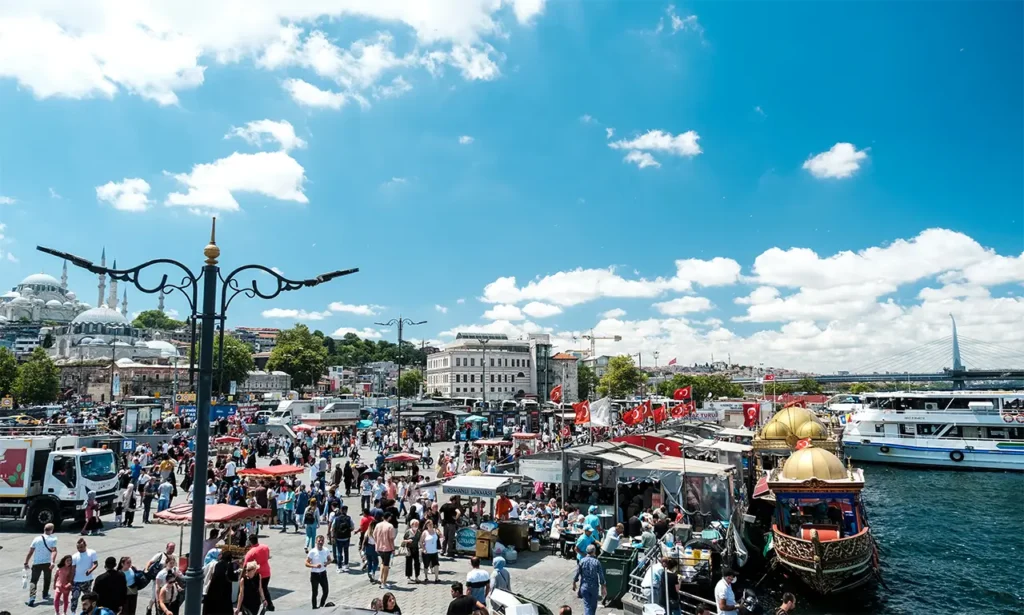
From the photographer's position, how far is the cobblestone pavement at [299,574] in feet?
40.5

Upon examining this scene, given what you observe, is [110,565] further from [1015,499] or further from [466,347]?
[466,347]

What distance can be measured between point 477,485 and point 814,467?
32.1 feet

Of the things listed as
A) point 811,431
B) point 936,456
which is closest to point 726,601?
point 811,431

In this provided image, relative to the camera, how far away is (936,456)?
148 ft

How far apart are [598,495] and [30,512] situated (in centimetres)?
1678

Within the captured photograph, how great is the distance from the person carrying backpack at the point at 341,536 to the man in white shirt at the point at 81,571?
477 cm

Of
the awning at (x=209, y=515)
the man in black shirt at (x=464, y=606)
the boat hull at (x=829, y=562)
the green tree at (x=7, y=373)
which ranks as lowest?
the boat hull at (x=829, y=562)

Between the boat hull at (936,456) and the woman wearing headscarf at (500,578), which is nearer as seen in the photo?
the woman wearing headscarf at (500,578)

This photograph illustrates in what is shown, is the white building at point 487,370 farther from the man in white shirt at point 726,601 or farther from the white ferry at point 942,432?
the man in white shirt at point 726,601

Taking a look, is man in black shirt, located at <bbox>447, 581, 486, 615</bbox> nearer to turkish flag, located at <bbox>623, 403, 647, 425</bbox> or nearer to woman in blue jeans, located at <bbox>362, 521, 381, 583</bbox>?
woman in blue jeans, located at <bbox>362, 521, 381, 583</bbox>

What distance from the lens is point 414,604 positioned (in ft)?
40.3

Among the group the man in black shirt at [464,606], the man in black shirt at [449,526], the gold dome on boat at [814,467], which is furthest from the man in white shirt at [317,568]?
the gold dome on boat at [814,467]

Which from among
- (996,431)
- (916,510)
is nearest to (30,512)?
(916,510)

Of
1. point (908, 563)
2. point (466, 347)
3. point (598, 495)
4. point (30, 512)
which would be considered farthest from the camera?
point (466, 347)
